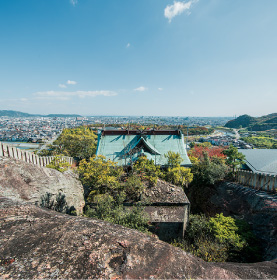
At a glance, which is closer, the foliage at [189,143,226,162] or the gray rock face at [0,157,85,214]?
the gray rock face at [0,157,85,214]

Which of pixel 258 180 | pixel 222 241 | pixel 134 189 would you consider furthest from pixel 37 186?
pixel 258 180

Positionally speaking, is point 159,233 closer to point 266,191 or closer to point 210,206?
point 210,206

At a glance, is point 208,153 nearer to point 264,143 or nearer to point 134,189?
point 134,189

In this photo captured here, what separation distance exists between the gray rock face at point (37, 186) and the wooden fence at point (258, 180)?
13.5 m

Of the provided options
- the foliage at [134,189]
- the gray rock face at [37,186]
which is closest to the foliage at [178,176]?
the foliage at [134,189]

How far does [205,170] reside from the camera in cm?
1482

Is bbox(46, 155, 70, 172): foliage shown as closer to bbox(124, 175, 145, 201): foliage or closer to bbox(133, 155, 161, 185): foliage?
bbox(124, 175, 145, 201): foliage

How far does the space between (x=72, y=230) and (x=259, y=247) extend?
9.89 metres

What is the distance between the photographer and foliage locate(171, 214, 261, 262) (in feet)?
24.2

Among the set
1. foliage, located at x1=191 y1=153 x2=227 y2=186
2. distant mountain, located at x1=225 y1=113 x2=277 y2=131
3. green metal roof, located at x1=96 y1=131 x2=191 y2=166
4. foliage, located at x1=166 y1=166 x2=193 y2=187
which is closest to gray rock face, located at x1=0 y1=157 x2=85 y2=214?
foliage, located at x1=166 y1=166 x2=193 y2=187

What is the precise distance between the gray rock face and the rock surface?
9.62ft

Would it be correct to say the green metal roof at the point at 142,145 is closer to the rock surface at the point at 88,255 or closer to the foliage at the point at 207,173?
the foliage at the point at 207,173

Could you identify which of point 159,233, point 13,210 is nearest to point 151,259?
point 13,210

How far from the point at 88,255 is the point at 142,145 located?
1600cm
